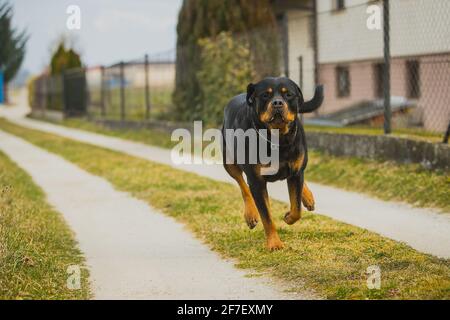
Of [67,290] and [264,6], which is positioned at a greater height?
[264,6]

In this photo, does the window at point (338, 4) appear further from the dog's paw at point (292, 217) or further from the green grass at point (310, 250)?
the dog's paw at point (292, 217)

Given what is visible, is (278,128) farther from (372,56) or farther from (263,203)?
(372,56)

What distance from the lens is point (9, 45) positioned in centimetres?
3684

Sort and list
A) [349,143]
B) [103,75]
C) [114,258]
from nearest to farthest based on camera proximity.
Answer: [114,258] < [349,143] < [103,75]

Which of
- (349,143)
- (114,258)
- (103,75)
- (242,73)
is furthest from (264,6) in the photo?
(114,258)

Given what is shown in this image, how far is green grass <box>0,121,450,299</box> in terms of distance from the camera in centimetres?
500

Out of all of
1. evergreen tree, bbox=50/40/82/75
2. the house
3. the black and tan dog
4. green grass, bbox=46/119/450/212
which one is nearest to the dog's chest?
the black and tan dog

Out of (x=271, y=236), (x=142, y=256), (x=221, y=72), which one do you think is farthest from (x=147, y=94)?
(x=271, y=236)

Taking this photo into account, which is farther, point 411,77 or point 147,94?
point 147,94

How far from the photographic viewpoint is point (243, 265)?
19.3ft

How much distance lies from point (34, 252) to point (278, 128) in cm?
208

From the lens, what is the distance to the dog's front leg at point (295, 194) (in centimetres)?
621

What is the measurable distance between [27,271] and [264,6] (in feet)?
48.5

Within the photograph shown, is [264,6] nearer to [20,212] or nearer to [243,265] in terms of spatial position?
[20,212]
